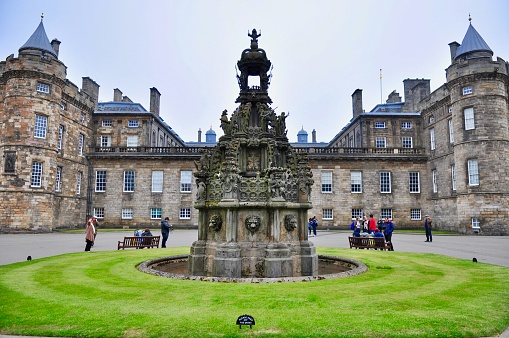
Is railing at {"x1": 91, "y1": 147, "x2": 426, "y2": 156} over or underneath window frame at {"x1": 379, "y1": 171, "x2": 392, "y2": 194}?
over

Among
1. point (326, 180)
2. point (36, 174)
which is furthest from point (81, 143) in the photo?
point (326, 180)

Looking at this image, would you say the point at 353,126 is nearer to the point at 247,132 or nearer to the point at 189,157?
the point at 189,157

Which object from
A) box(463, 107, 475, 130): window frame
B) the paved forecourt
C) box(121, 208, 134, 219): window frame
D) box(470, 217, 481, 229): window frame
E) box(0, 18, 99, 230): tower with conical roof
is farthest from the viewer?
box(121, 208, 134, 219): window frame

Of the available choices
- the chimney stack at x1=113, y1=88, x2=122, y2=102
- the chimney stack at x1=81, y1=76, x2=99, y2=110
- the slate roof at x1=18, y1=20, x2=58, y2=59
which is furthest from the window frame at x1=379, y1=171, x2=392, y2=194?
the slate roof at x1=18, y1=20, x2=58, y2=59

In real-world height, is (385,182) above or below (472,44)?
below

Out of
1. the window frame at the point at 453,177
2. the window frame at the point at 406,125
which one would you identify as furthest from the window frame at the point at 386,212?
the window frame at the point at 406,125

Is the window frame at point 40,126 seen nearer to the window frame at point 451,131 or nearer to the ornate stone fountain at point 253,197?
the ornate stone fountain at point 253,197

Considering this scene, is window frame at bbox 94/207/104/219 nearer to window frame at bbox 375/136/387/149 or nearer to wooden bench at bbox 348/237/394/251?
wooden bench at bbox 348/237/394/251

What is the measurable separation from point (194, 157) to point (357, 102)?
23346mm

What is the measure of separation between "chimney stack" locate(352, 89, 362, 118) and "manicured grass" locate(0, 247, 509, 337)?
38.7 m

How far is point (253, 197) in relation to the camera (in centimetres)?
984

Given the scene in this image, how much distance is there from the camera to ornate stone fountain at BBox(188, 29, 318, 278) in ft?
31.4

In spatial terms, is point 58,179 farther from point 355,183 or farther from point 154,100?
point 355,183

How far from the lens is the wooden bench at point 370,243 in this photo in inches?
661
